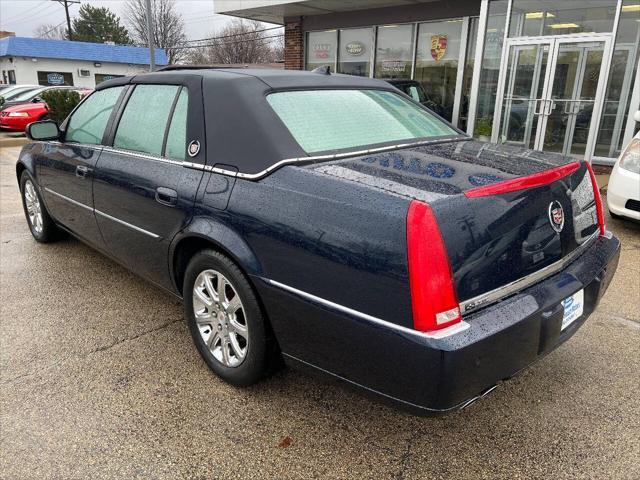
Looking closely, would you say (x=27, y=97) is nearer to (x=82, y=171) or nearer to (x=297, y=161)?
(x=82, y=171)

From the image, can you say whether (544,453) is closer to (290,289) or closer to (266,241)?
(290,289)

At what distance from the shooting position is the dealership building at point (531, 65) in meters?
8.49

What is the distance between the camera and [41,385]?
2.66 metres

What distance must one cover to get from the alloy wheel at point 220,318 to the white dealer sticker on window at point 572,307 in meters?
1.43

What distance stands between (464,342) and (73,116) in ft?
12.0

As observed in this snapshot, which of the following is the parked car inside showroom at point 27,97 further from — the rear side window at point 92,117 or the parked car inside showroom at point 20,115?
the rear side window at point 92,117

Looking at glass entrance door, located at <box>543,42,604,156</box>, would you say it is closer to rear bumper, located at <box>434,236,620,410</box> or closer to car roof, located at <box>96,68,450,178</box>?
car roof, located at <box>96,68,450,178</box>

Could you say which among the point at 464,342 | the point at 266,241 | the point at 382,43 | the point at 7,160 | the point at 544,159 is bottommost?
the point at 7,160

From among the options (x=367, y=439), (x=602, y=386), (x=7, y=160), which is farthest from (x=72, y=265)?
(x=7, y=160)

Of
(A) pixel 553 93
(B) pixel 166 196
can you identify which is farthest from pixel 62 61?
(B) pixel 166 196

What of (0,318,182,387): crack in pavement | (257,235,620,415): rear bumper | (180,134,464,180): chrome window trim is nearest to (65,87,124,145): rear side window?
(180,134,464,180): chrome window trim

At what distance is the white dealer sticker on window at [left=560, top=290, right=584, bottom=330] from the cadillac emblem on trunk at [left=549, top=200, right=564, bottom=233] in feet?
1.01

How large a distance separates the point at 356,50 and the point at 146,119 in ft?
36.7

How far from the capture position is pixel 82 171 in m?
3.58
